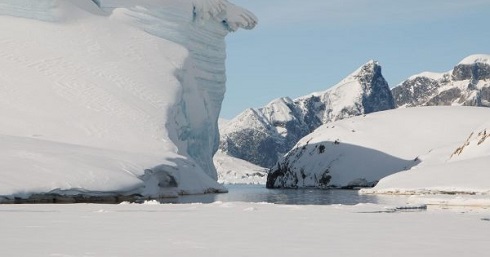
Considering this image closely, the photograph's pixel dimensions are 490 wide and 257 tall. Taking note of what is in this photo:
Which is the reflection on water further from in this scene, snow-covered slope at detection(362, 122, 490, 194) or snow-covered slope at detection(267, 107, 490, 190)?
snow-covered slope at detection(267, 107, 490, 190)

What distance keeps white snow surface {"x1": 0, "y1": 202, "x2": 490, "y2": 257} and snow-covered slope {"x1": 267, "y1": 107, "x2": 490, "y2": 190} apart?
194ft

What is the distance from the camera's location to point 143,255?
9.77 metres

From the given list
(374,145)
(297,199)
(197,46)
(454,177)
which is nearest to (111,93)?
(297,199)

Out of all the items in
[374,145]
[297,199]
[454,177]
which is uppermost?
[374,145]

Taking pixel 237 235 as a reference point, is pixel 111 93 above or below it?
above

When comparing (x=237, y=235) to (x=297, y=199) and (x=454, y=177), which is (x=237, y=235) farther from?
(x=454, y=177)

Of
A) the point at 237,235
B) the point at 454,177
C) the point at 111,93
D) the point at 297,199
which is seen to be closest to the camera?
the point at 237,235

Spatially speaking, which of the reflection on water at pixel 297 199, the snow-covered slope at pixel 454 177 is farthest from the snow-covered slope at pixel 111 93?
the snow-covered slope at pixel 454 177

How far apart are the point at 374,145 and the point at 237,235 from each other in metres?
75.9

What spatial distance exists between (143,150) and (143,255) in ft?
109

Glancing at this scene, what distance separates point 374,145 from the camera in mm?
87125

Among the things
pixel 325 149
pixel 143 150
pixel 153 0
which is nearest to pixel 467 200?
pixel 143 150

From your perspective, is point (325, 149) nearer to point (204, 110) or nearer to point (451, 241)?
point (204, 110)

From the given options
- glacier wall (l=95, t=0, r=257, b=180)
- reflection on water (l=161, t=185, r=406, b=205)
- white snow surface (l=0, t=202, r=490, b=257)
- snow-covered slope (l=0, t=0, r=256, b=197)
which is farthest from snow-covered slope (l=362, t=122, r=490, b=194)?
white snow surface (l=0, t=202, r=490, b=257)
